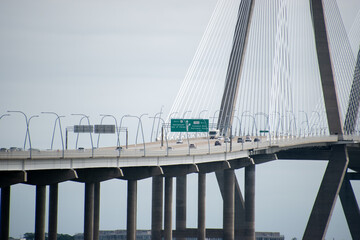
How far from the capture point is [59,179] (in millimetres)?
70688

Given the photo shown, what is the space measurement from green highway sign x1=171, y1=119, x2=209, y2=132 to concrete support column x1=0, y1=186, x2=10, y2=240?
41254 millimetres

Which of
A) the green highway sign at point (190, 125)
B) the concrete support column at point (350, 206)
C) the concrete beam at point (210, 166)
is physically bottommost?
the concrete support column at point (350, 206)

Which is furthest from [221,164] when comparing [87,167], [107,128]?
[87,167]

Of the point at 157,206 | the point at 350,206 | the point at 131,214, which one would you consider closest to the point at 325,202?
the point at 157,206

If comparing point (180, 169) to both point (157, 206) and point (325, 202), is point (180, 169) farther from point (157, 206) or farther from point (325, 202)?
point (325, 202)

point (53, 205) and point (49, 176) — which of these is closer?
point (49, 176)

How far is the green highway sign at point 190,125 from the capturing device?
109750 mm

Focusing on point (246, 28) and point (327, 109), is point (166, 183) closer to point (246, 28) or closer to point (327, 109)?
point (246, 28)

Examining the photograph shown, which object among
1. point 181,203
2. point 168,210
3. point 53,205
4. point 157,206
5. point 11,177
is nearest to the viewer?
point 11,177

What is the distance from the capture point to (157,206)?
103 meters

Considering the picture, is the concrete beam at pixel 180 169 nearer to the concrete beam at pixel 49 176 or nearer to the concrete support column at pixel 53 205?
the concrete support column at pixel 53 205

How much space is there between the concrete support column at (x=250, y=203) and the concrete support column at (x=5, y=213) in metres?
48.4

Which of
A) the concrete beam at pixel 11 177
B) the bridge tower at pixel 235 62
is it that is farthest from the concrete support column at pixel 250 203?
the concrete beam at pixel 11 177

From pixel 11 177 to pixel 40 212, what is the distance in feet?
29.4
